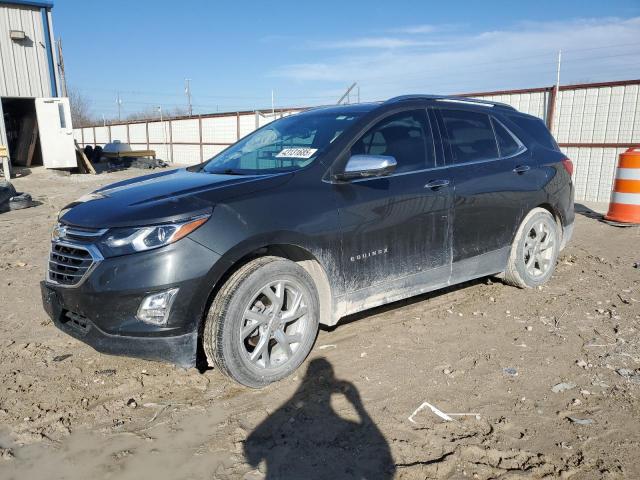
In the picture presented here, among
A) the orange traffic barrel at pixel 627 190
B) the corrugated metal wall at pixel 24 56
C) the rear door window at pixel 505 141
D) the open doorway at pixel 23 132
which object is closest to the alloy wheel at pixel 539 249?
the rear door window at pixel 505 141

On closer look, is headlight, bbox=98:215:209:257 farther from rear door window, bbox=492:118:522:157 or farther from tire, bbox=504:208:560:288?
tire, bbox=504:208:560:288

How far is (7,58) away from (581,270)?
17561 millimetres

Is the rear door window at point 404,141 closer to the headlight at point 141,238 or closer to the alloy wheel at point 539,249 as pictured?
the headlight at point 141,238

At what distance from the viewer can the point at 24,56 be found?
16.1 m

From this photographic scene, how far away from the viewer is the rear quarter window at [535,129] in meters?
4.98

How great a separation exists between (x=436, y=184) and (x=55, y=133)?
16.6m

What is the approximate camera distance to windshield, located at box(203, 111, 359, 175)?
11.8ft

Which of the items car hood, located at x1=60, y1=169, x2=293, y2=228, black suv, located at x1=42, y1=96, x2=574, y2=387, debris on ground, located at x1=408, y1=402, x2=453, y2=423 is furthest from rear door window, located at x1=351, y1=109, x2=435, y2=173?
debris on ground, located at x1=408, y1=402, x2=453, y2=423

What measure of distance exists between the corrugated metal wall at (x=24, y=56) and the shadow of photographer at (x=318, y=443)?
56.6 ft

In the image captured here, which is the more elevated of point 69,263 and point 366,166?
point 366,166

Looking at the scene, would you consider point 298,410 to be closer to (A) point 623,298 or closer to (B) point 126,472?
(B) point 126,472

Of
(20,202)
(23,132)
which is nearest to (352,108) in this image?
(20,202)

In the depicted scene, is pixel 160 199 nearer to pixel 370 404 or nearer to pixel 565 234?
pixel 370 404

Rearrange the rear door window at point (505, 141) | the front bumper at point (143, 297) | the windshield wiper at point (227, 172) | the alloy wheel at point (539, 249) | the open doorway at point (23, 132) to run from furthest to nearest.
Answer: the open doorway at point (23, 132) < the alloy wheel at point (539, 249) < the rear door window at point (505, 141) < the windshield wiper at point (227, 172) < the front bumper at point (143, 297)
